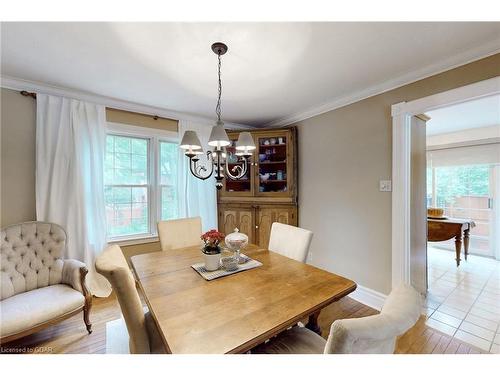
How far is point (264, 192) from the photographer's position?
318 centimetres

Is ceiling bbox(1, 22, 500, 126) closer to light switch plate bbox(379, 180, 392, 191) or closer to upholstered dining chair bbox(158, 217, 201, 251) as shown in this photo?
light switch plate bbox(379, 180, 392, 191)

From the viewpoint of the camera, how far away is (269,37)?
1492mm

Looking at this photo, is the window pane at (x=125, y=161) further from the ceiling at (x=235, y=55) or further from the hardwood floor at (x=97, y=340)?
the hardwood floor at (x=97, y=340)

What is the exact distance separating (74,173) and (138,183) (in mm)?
693

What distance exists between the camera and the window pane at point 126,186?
2.71 metres

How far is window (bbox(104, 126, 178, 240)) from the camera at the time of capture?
8.93 feet

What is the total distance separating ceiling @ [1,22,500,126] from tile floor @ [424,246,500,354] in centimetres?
230

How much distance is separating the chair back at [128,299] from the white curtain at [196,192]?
1.97 meters

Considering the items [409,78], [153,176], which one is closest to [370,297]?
[409,78]

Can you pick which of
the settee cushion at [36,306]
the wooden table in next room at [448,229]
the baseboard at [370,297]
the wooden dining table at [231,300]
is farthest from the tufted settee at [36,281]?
the wooden table in next room at [448,229]

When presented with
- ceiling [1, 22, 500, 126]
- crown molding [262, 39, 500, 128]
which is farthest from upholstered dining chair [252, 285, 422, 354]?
crown molding [262, 39, 500, 128]
